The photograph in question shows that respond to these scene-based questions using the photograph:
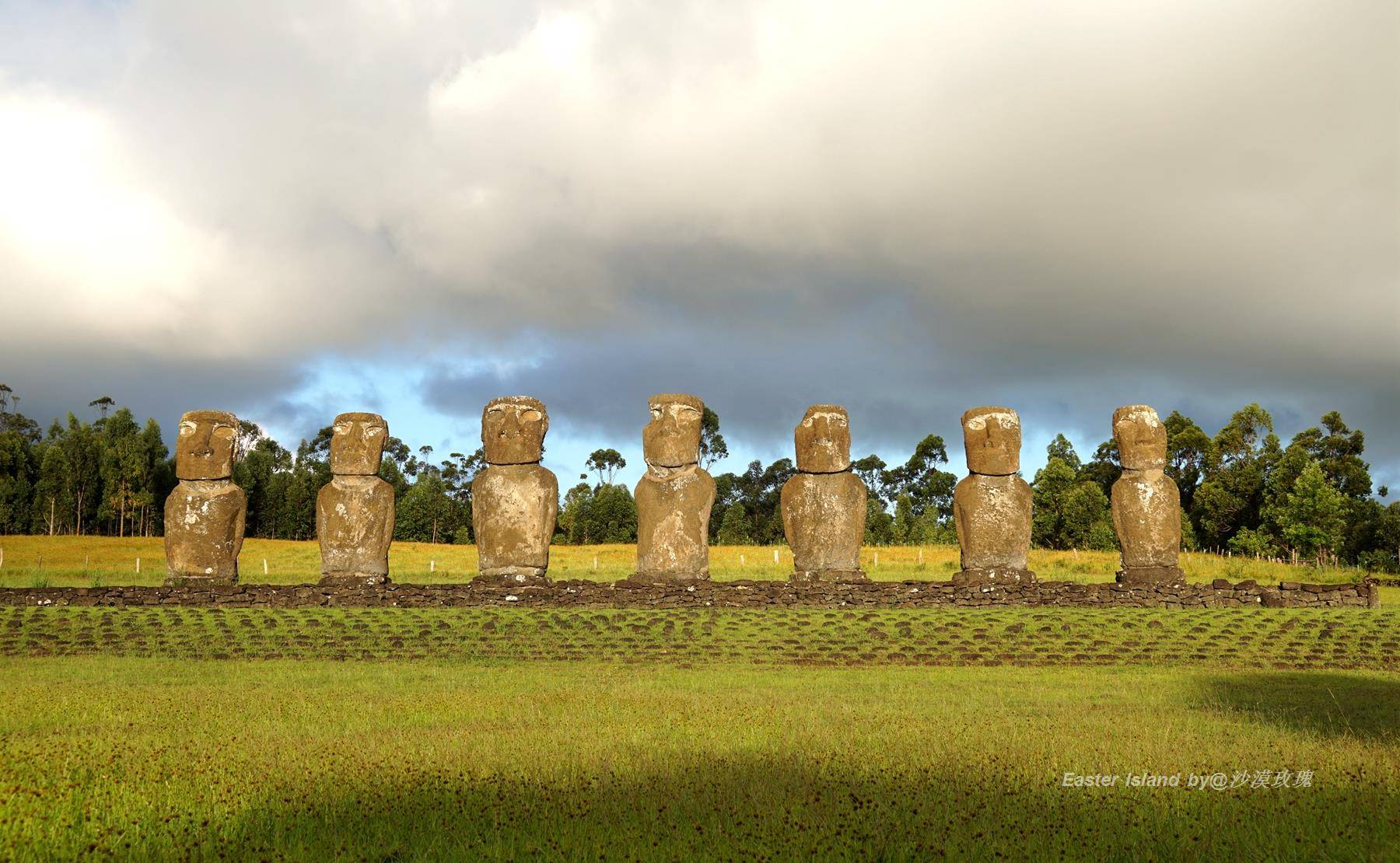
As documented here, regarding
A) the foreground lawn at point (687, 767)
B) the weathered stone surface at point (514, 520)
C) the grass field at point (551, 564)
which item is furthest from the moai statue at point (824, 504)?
the foreground lawn at point (687, 767)

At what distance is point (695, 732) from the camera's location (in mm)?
8992

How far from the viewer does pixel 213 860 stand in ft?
18.5

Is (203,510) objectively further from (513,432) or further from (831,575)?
(831,575)

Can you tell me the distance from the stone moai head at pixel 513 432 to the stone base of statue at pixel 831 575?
542cm

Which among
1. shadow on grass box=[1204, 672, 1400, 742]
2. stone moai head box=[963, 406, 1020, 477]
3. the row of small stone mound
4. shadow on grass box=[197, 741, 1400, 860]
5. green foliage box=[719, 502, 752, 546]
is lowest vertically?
shadow on grass box=[1204, 672, 1400, 742]

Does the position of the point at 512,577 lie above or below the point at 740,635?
above

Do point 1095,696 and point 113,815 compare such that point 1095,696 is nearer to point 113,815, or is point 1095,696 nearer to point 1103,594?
point 1103,594

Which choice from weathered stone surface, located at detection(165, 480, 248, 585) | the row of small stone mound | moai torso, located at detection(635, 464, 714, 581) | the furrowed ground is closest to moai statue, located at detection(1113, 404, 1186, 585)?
the row of small stone mound

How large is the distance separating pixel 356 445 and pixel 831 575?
30.4 ft

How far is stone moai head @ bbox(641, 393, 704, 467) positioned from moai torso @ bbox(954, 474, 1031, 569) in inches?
201

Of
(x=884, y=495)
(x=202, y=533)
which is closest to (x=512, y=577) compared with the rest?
(x=202, y=533)

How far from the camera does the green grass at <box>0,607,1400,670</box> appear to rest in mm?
14477

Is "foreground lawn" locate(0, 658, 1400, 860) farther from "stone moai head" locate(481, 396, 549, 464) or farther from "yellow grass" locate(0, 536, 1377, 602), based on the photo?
"yellow grass" locate(0, 536, 1377, 602)

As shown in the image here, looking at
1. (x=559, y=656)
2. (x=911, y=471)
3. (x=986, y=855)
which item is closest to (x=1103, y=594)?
(x=559, y=656)
